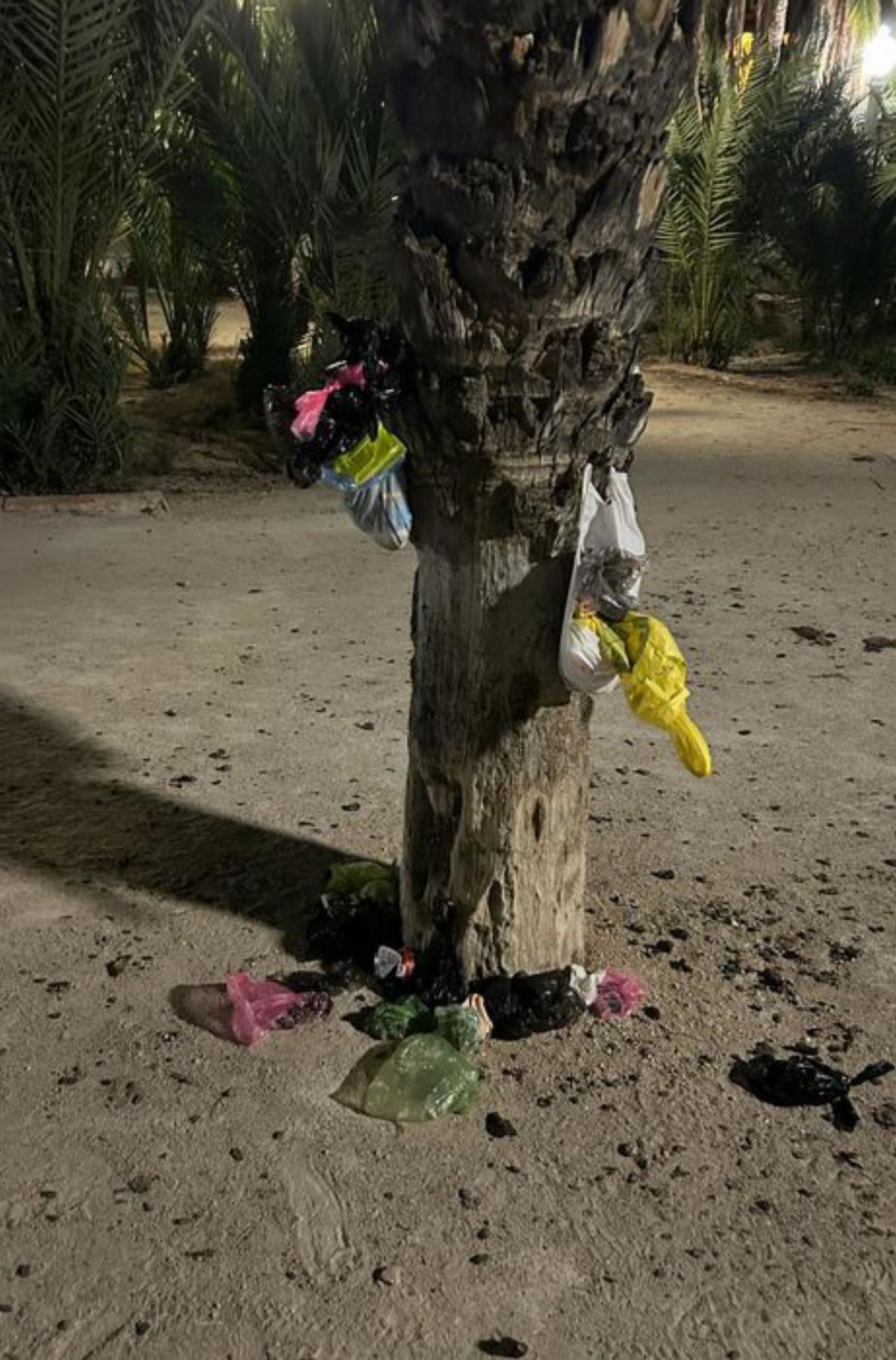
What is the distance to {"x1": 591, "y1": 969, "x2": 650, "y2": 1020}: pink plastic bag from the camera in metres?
2.47

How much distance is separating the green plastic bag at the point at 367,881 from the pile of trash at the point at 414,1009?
12cm

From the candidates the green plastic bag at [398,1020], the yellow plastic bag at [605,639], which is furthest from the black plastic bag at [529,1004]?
the yellow plastic bag at [605,639]

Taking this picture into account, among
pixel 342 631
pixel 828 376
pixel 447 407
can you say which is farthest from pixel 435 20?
pixel 828 376

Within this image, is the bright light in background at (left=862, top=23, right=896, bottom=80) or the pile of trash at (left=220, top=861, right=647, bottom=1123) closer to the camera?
the pile of trash at (left=220, top=861, right=647, bottom=1123)

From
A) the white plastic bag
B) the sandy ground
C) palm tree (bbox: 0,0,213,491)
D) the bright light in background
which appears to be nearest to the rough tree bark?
the white plastic bag

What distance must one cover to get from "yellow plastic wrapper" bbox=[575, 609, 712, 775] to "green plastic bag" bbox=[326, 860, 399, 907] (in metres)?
0.84

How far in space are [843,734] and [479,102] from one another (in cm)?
234

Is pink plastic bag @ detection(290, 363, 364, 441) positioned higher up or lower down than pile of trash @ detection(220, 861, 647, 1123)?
higher up

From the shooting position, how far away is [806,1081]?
7.39 ft

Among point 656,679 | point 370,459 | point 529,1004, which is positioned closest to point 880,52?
point 370,459

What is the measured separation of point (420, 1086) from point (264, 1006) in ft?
1.26

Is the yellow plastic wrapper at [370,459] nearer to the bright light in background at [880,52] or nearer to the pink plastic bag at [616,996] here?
the pink plastic bag at [616,996]

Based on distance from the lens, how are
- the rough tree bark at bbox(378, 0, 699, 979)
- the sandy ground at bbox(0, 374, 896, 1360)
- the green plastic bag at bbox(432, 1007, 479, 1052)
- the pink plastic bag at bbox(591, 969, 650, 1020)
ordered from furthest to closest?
the pink plastic bag at bbox(591, 969, 650, 1020) < the green plastic bag at bbox(432, 1007, 479, 1052) < the rough tree bark at bbox(378, 0, 699, 979) < the sandy ground at bbox(0, 374, 896, 1360)

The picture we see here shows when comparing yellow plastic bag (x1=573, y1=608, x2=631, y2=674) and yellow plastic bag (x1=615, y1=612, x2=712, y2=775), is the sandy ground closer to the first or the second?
yellow plastic bag (x1=615, y1=612, x2=712, y2=775)
